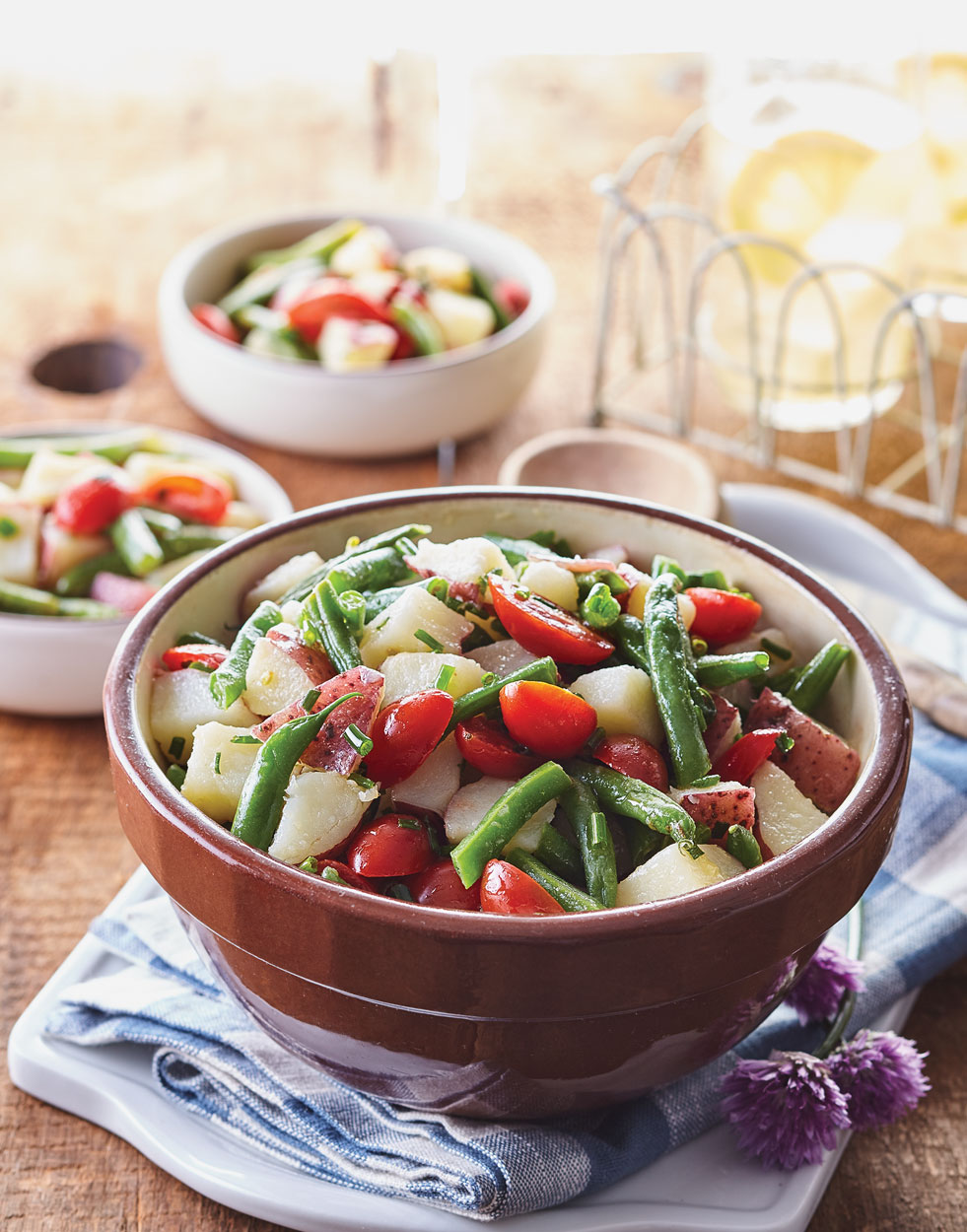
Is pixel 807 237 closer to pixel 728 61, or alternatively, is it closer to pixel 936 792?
pixel 728 61

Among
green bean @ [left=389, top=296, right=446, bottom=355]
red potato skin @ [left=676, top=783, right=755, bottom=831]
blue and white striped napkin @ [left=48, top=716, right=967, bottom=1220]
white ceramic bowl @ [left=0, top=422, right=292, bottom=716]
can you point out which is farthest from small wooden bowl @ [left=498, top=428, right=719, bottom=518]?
red potato skin @ [left=676, top=783, right=755, bottom=831]

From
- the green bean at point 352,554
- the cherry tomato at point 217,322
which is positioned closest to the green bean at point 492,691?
the green bean at point 352,554

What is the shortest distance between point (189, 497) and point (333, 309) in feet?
1.75

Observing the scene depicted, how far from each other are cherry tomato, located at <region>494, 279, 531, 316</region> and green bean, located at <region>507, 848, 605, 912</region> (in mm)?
1642

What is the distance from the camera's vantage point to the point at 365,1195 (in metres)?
1.15

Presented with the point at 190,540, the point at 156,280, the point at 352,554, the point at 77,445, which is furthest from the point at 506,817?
the point at 156,280

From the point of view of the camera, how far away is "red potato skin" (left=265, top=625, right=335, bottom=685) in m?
1.16

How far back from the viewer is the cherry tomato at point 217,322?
95.2 inches

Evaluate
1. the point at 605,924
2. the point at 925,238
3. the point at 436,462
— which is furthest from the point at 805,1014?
the point at 925,238

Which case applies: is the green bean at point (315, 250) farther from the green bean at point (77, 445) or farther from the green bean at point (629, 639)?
the green bean at point (629, 639)

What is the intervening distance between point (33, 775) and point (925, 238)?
6.05 ft

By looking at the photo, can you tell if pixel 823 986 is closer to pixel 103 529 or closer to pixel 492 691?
pixel 492 691

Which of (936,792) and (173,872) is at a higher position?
(173,872)

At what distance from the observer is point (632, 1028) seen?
1035 millimetres
